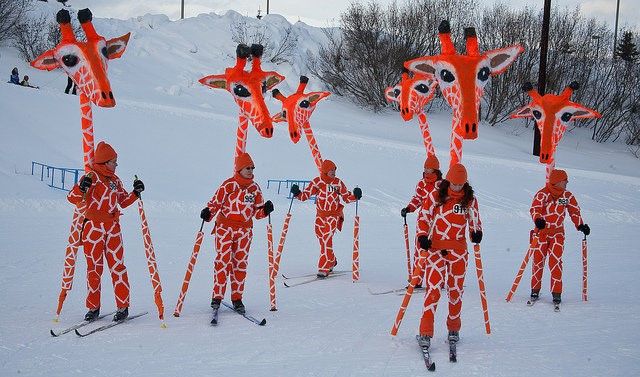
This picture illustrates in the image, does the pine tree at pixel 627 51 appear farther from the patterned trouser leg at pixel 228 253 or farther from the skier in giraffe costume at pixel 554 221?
the patterned trouser leg at pixel 228 253

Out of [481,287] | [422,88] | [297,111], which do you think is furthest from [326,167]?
[481,287]

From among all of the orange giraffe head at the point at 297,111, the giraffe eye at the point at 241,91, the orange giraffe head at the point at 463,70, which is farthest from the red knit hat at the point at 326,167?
the orange giraffe head at the point at 463,70

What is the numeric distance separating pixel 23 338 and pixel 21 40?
27.6 m

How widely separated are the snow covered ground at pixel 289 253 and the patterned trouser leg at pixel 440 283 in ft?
1.20

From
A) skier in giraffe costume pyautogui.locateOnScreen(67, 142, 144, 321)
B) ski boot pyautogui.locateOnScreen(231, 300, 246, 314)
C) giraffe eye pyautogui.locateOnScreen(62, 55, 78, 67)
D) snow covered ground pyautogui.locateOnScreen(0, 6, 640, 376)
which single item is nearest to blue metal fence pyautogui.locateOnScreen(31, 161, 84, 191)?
snow covered ground pyautogui.locateOnScreen(0, 6, 640, 376)

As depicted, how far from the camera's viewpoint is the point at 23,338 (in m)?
6.54

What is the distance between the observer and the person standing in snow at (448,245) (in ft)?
21.4

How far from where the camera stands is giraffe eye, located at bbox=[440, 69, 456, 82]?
8078mm

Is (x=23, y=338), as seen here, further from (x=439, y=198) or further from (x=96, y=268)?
(x=439, y=198)

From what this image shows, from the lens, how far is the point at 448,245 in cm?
655

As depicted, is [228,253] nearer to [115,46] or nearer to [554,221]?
[115,46]

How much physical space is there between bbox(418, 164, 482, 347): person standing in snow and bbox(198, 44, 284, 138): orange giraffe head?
3044 millimetres

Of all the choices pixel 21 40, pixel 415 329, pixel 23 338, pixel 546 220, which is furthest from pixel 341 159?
pixel 21 40

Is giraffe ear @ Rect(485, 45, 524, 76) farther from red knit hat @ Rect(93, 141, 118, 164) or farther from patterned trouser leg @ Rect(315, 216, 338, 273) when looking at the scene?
red knit hat @ Rect(93, 141, 118, 164)
